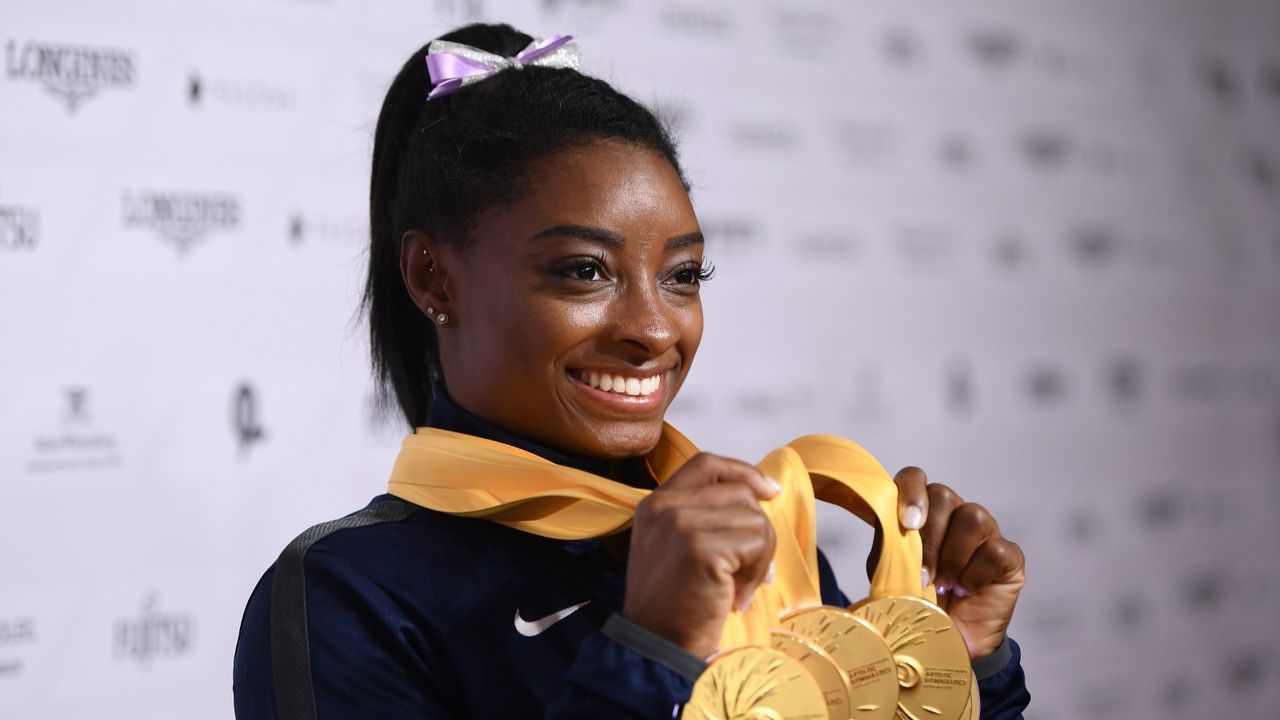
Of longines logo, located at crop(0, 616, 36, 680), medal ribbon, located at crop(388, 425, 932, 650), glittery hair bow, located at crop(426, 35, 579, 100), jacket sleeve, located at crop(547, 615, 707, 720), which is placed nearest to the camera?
jacket sleeve, located at crop(547, 615, 707, 720)

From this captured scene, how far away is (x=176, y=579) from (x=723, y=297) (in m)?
1.08

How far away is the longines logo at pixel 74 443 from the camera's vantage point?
173 centimetres

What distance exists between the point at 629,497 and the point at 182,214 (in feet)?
3.90

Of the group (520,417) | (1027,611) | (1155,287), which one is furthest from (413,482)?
(1155,287)

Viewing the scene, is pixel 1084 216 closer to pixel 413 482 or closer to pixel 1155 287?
pixel 1155 287

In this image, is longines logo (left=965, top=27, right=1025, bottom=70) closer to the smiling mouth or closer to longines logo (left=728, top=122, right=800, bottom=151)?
longines logo (left=728, top=122, right=800, bottom=151)

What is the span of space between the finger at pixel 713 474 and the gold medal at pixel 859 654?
9 cm

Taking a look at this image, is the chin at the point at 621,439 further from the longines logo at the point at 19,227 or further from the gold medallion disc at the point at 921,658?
the longines logo at the point at 19,227

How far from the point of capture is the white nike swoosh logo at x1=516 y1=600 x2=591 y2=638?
0.90m

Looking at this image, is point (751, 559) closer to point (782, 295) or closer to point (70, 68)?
point (70, 68)

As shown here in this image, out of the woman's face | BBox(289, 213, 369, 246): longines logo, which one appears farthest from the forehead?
BBox(289, 213, 369, 246): longines logo

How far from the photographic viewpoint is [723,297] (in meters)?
2.39

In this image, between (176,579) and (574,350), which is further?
(176,579)

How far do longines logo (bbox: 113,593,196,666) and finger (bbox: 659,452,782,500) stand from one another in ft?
4.15
